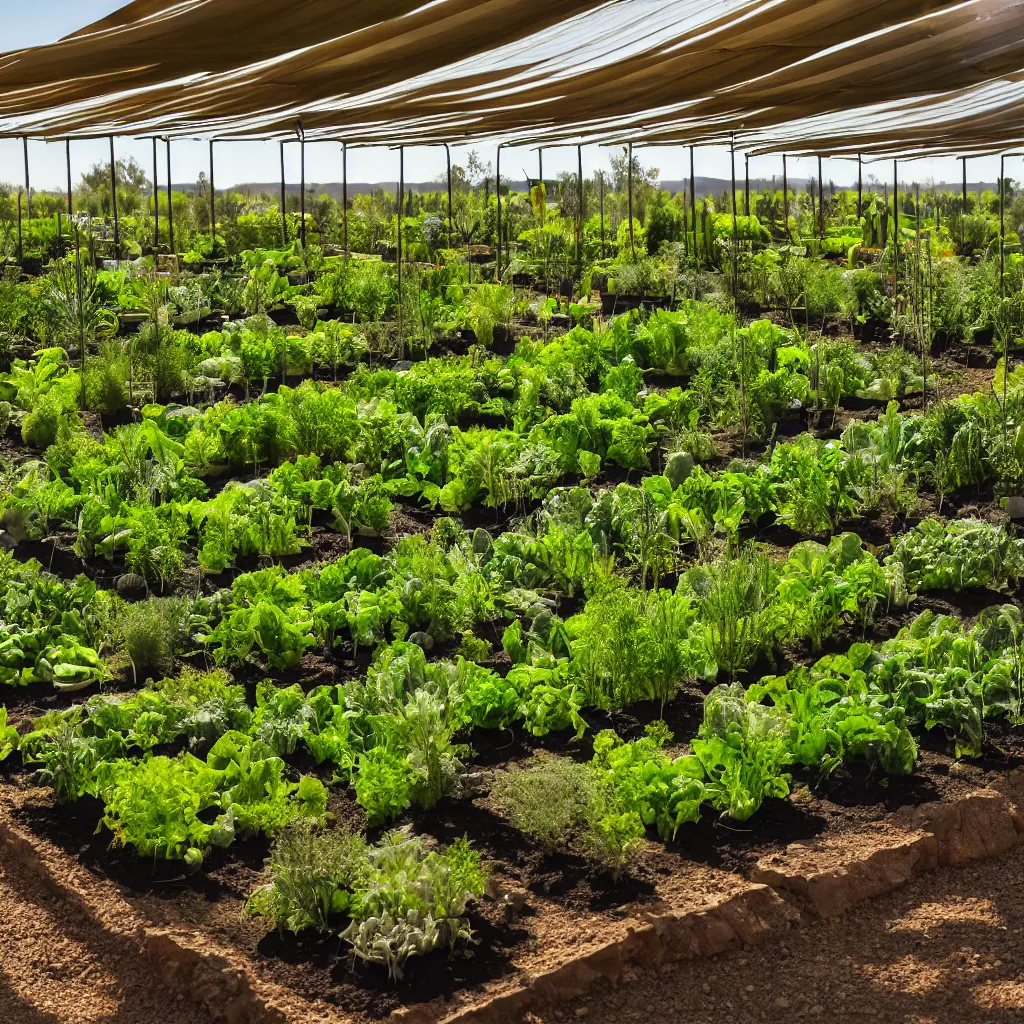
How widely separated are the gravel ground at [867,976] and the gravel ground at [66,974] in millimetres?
1318

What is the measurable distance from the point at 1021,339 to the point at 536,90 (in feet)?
19.6

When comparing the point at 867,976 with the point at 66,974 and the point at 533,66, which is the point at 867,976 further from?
the point at 533,66

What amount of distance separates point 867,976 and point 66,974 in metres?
2.70

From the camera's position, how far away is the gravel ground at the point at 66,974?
13.8 ft

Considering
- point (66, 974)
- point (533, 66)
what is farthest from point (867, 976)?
point (533, 66)

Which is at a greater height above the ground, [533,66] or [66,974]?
[533,66]

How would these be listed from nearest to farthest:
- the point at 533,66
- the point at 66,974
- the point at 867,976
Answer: the point at 867,976
the point at 66,974
the point at 533,66

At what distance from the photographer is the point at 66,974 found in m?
4.42

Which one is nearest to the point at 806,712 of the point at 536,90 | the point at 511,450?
the point at 511,450

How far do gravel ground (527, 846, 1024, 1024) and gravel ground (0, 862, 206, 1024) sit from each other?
1.32m

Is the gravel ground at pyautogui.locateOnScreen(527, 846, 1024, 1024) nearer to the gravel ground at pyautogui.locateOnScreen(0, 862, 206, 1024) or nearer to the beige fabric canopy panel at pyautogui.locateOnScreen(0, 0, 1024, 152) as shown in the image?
the gravel ground at pyautogui.locateOnScreen(0, 862, 206, 1024)

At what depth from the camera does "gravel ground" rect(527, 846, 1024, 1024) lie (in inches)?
159

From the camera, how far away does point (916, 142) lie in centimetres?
1231

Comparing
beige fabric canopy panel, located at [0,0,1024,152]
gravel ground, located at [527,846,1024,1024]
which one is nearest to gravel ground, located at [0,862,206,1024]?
gravel ground, located at [527,846,1024,1024]
